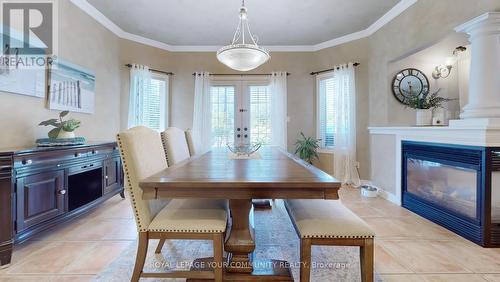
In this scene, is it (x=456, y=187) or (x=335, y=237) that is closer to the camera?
(x=335, y=237)

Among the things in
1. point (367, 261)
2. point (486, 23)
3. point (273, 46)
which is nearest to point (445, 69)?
point (486, 23)

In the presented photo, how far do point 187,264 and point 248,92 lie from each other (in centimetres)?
372

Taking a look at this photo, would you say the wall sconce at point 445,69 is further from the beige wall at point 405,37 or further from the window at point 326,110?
the window at point 326,110

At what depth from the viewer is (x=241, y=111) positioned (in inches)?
197

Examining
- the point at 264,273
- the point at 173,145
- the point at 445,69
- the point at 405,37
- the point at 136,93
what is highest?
the point at 405,37

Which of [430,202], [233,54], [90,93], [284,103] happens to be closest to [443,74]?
[430,202]

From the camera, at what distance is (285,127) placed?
485 centimetres

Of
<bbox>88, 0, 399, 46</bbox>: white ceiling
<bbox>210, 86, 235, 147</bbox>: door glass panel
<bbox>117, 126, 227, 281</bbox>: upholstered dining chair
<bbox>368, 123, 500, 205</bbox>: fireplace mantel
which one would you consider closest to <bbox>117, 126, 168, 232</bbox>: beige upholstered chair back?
<bbox>117, 126, 227, 281</bbox>: upholstered dining chair

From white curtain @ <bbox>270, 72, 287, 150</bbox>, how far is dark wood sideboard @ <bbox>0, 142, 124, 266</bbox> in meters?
3.00

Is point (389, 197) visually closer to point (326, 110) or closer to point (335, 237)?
point (326, 110)

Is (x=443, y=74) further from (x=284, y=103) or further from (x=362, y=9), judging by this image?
(x=284, y=103)

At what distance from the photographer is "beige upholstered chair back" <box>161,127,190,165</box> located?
83.2 inches

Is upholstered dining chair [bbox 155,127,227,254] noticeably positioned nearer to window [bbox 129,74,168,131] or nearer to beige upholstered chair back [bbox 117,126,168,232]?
beige upholstered chair back [bbox 117,126,168,232]

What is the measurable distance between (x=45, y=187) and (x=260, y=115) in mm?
3640
